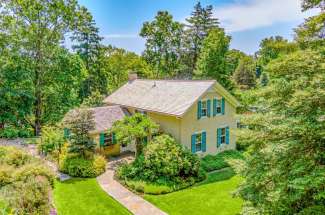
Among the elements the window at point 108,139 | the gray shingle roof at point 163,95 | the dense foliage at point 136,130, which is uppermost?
the gray shingle roof at point 163,95

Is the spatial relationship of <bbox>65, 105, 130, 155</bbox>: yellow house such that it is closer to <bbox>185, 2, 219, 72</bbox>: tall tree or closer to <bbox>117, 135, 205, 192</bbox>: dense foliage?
<bbox>117, 135, 205, 192</bbox>: dense foliage

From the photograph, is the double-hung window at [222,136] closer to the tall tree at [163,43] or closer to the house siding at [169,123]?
the house siding at [169,123]

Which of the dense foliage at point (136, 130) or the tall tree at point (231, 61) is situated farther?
the tall tree at point (231, 61)

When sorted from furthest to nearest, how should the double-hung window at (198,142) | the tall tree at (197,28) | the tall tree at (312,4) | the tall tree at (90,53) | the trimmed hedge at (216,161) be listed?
the tall tree at (197,28), the tall tree at (90,53), the double-hung window at (198,142), the trimmed hedge at (216,161), the tall tree at (312,4)

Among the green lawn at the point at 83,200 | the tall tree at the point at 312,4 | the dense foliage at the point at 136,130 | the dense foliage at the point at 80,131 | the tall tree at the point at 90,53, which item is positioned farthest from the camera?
the tall tree at the point at 90,53

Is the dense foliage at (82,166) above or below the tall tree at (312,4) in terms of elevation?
below

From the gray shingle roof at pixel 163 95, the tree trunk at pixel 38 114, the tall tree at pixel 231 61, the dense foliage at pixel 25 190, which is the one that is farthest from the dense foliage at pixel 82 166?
the tall tree at pixel 231 61

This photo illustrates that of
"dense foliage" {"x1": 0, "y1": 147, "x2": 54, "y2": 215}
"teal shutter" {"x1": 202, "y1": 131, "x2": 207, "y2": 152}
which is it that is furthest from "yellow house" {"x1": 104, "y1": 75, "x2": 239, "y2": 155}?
"dense foliage" {"x1": 0, "y1": 147, "x2": 54, "y2": 215}
